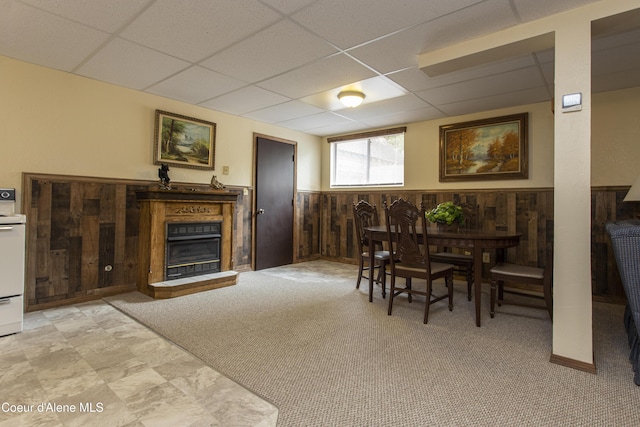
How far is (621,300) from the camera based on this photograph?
139 inches

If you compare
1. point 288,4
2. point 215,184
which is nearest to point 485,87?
point 288,4

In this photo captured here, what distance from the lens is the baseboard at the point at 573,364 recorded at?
201 cm

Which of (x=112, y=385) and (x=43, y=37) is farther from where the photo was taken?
(x=43, y=37)

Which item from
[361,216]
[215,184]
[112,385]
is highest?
[215,184]

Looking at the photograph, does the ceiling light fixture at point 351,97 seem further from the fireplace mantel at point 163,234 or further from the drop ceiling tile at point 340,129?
the fireplace mantel at point 163,234

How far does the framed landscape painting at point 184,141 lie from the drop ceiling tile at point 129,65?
556 mm

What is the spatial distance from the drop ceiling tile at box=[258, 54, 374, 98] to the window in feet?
6.55

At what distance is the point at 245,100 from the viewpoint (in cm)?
416

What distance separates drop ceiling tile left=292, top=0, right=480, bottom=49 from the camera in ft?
7.07

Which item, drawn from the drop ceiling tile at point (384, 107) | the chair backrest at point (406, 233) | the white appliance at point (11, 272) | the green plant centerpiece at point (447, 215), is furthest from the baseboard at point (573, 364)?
the white appliance at point (11, 272)

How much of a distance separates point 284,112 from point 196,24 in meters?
2.27

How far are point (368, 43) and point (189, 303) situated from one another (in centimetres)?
302

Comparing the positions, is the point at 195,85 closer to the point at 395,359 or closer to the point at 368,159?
the point at 368,159

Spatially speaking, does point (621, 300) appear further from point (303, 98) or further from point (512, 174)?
point (303, 98)
